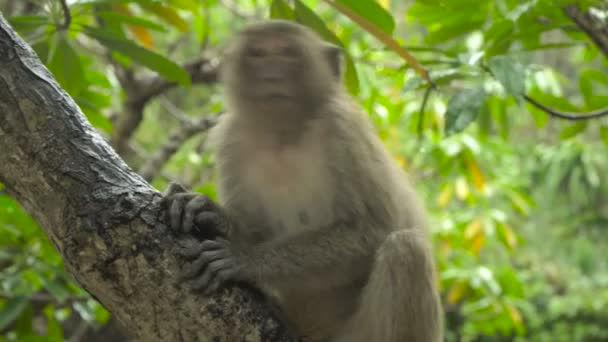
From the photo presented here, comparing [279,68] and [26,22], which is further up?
[279,68]

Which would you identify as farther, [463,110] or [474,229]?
[474,229]

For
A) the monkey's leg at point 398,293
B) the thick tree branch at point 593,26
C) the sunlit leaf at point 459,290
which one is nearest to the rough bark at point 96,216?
the monkey's leg at point 398,293

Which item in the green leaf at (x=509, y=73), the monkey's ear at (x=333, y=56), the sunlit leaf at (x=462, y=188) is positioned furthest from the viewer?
the sunlit leaf at (x=462, y=188)

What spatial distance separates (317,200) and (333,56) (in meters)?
0.68

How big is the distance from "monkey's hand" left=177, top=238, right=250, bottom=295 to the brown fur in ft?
0.48

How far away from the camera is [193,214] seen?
2318 millimetres

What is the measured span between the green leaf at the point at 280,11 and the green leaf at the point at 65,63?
0.90m

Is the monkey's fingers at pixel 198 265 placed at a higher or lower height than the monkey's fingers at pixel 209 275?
higher

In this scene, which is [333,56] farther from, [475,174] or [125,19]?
[475,174]

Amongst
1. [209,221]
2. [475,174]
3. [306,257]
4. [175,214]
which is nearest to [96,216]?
[175,214]

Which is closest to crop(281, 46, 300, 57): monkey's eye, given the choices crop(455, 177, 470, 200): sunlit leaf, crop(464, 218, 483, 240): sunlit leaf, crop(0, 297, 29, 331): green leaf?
crop(0, 297, 29, 331): green leaf

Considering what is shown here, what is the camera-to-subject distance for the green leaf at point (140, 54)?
3014 millimetres

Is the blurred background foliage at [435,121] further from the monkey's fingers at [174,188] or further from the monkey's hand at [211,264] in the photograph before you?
the monkey's hand at [211,264]

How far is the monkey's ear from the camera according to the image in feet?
10.3
